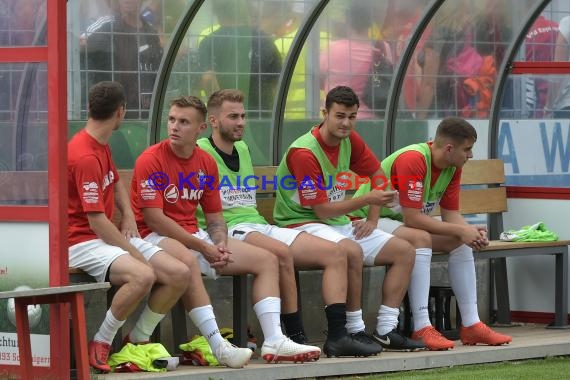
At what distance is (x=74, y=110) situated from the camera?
8461 millimetres

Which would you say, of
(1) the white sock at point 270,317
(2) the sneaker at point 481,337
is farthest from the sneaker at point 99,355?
(2) the sneaker at point 481,337

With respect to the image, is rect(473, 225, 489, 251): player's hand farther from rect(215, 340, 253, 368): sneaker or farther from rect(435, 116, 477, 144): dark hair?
rect(215, 340, 253, 368): sneaker

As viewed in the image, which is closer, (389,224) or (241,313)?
(241,313)

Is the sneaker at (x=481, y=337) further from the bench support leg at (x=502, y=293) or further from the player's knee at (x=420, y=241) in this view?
the bench support leg at (x=502, y=293)

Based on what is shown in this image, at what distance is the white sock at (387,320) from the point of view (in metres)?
8.03

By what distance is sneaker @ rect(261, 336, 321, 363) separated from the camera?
287 inches

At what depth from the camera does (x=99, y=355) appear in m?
6.91

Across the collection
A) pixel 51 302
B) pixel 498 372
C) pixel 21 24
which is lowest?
pixel 498 372

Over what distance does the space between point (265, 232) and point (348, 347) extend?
2.80 feet

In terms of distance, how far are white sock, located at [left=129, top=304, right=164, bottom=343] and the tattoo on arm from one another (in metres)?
0.61

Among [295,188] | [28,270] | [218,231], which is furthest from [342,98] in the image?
[28,270]

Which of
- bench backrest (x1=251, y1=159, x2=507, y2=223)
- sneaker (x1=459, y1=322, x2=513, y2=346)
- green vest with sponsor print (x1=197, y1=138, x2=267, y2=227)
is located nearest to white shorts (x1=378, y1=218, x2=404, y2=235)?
sneaker (x1=459, y1=322, x2=513, y2=346)

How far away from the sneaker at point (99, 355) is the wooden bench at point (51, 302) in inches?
25.4

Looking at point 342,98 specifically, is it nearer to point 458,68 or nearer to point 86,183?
point 86,183
